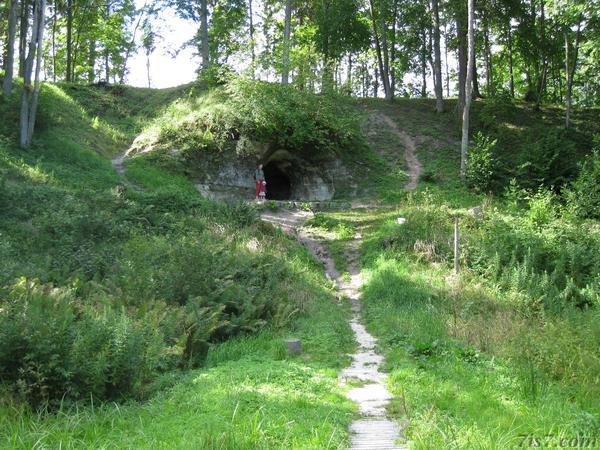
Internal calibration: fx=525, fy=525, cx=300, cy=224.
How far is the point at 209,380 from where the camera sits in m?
7.10

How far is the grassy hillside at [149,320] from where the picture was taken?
18.5ft

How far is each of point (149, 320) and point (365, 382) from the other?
11.9ft

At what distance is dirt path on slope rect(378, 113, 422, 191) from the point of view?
85.2 feet

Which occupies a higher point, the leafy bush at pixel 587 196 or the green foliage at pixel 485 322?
the leafy bush at pixel 587 196

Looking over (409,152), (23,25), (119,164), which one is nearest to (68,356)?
(119,164)

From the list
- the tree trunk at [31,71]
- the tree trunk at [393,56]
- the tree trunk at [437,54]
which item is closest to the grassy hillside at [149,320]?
the tree trunk at [31,71]

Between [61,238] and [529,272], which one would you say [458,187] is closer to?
[529,272]

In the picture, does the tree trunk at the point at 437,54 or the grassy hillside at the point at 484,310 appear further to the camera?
the tree trunk at the point at 437,54

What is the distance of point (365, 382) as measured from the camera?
25.1 ft

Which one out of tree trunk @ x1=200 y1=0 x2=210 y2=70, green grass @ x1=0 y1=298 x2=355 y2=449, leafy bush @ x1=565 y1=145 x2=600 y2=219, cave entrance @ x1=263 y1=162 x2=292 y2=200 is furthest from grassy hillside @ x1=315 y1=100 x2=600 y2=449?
tree trunk @ x1=200 y1=0 x2=210 y2=70

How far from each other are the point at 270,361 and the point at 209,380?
4.72 feet

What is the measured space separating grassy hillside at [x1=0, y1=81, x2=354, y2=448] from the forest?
48 mm

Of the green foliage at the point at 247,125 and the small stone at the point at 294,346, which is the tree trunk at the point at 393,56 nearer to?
the green foliage at the point at 247,125

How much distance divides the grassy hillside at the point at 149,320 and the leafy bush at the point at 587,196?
10.3 m
